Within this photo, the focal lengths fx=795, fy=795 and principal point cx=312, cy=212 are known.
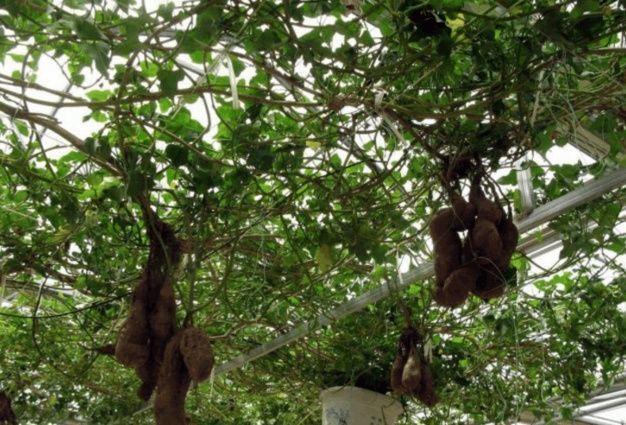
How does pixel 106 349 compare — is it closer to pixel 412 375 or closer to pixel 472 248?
pixel 412 375

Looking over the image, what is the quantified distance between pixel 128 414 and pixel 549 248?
122 inches

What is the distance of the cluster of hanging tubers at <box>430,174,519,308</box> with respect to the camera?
1792 mm

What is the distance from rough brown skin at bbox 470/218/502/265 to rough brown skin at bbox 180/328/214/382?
25.4 inches

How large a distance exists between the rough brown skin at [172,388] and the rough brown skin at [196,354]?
0.03m

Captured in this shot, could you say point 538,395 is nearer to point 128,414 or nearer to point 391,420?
point 391,420

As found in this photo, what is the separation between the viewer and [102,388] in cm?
502

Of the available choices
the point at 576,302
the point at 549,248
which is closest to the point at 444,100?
the point at 549,248

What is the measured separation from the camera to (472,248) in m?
1.83

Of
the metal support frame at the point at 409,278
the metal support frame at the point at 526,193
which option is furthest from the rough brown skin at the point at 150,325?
the metal support frame at the point at 526,193

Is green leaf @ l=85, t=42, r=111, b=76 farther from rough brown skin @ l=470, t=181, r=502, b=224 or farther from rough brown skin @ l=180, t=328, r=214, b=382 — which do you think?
rough brown skin @ l=470, t=181, r=502, b=224

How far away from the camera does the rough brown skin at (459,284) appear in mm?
1788

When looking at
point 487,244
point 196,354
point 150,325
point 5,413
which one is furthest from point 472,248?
point 5,413

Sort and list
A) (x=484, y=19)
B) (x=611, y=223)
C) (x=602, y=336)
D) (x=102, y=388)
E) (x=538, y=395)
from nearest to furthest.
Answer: (x=484, y=19) < (x=611, y=223) < (x=602, y=336) < (x=538, y=395) < (x=102, y=388)

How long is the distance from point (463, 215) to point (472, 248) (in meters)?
0.11
